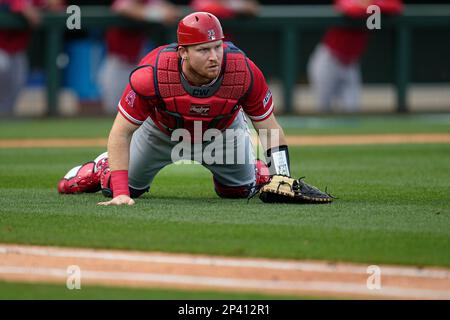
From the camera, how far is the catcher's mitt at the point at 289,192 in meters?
7.16

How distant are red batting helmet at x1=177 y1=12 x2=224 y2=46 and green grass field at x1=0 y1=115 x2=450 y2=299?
42.7 inches

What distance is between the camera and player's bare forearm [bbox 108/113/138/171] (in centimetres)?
709

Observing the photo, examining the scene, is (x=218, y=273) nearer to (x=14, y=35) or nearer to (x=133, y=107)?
(x=133, y=107)

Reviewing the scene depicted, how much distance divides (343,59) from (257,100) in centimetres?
1077

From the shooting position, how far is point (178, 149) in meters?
7.66

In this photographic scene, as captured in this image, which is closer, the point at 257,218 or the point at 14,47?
the point at 257,218

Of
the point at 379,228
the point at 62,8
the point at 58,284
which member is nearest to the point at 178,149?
the point at 379,228

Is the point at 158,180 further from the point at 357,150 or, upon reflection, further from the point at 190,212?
the point at 357,150

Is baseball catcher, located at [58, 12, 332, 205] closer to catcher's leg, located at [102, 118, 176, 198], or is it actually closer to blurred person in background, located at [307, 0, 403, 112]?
catcher's leg, located at [102, 118, 176, 198]

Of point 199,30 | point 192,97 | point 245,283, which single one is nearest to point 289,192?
point 192,97

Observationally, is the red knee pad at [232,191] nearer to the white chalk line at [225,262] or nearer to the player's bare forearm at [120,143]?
the player's bare forearm at [120,143]

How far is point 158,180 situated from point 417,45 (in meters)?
10.8

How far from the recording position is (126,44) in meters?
18.2

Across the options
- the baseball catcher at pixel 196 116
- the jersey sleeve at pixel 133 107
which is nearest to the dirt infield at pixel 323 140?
the baseball catcher at pixel 196 116
